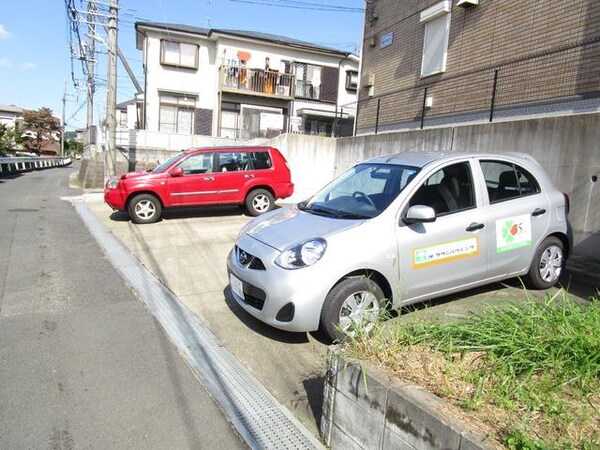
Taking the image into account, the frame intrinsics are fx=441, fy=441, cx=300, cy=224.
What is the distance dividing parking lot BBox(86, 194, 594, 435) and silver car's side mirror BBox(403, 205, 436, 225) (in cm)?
80

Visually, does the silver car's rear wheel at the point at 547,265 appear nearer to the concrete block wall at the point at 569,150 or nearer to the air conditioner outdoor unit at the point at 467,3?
the concrete block wall at the point at 569,150

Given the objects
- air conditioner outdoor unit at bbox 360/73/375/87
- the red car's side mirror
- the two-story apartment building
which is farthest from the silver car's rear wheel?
the two-story apartment building

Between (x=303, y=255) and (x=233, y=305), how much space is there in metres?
1.62

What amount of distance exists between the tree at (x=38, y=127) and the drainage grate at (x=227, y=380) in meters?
56.9

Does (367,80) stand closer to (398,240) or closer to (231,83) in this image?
(231,83)

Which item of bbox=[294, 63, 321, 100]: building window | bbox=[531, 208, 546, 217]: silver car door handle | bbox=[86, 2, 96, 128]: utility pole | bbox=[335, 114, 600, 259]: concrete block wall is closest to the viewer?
bbox=[531, 208, 546, 217]: silver car door handle

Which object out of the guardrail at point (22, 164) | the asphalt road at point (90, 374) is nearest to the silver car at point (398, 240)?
the asphalt road at point (90, 374)

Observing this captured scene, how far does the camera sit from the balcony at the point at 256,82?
23831mm

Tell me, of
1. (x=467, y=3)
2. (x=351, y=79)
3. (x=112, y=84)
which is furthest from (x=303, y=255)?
(x=351, y=79)

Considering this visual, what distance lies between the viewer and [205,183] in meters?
9.99

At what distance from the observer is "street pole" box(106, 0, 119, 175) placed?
16.3m

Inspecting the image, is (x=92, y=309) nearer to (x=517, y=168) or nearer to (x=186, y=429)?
(x=186, y=429)

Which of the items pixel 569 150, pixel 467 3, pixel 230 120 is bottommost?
pixel 569 150

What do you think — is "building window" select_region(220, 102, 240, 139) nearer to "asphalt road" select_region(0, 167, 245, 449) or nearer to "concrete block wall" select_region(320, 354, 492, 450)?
"asphalt road" select_region(0, 167, 245, 449)
